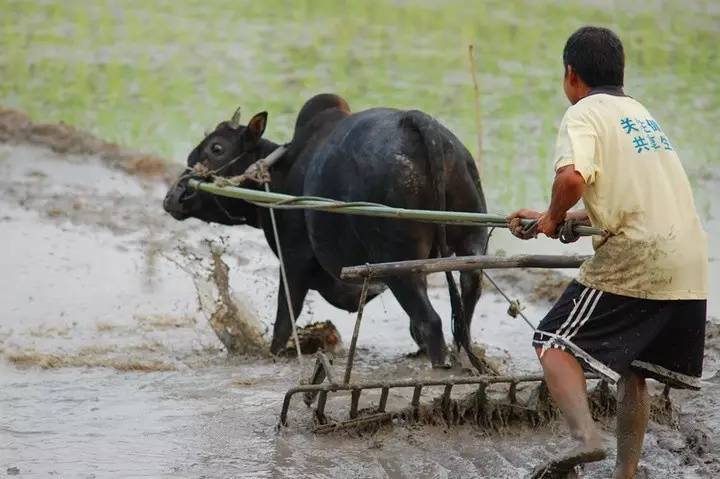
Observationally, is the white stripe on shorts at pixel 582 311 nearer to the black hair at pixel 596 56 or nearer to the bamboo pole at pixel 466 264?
the bamboo pole at pixel 466 264

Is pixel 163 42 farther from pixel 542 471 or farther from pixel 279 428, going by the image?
pixel 542 471

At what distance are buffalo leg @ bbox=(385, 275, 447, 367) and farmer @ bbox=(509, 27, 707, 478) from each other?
200 centimetres

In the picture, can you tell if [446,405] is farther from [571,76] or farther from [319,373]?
[571,76]

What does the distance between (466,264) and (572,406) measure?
2.43 feet

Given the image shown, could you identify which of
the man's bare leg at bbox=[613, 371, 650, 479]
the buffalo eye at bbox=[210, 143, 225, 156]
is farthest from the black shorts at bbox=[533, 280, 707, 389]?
the buffalo eye at bbox=[210, 143, 225, 156]

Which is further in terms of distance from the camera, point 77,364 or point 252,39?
point 252,39

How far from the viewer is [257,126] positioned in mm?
7758

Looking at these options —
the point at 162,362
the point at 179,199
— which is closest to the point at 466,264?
the point at 162,362

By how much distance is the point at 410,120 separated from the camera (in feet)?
20.5

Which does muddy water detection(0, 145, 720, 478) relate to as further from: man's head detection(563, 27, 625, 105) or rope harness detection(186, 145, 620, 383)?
man's head detection(563, 27, 625, 105)

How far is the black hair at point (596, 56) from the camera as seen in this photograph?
14.0 feet

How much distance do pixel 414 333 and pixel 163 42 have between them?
9.01 metres

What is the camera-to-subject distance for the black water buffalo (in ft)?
20.3

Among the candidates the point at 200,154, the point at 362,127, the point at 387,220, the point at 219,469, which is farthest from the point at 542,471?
the point at 200,154
